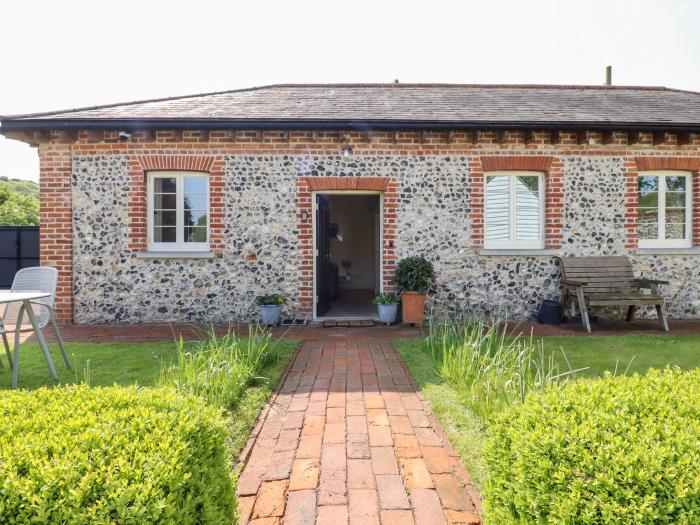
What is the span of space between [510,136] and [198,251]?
19.9 ft

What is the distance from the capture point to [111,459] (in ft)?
4.57

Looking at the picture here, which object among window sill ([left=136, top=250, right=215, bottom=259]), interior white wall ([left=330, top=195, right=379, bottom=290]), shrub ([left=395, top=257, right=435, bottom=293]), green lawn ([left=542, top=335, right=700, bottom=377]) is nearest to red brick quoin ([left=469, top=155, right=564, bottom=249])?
shrub ([left=395, top=257, right=435, bottom=293])

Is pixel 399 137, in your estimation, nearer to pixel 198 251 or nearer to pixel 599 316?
pixel 198 251

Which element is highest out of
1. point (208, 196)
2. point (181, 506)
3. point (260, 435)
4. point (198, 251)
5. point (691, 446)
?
point (208, 196)

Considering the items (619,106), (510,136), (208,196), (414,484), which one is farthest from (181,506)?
(619,106)

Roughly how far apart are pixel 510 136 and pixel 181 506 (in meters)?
7.75

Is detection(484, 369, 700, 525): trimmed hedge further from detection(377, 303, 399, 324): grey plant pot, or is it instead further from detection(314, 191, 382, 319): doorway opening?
detection(314, 191, 382, 319): doorway opening

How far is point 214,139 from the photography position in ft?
24.4

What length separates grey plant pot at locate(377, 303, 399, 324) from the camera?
728 centimetres

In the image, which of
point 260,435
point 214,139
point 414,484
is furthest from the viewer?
point 214,139

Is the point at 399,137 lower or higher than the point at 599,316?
higher

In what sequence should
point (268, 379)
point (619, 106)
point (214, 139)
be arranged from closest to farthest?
point (268, 379)
point (214, 139)
point (619, 106)

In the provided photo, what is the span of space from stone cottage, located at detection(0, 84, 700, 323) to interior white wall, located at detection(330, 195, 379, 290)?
19.8ft

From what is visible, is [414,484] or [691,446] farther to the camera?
[414,484]
